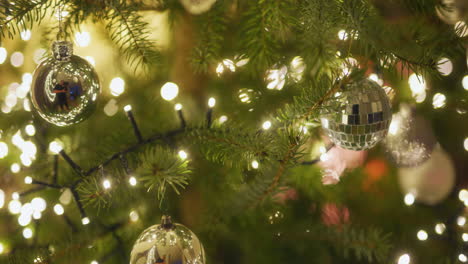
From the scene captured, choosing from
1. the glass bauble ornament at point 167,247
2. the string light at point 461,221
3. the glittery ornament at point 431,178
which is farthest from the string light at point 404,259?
the glass bauble ornament at point 167,247

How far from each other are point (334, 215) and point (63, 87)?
0.58 metres

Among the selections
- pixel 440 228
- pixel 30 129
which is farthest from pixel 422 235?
pixel 30 129

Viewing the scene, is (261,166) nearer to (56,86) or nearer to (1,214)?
(56,86)

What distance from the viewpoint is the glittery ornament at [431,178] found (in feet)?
3.12

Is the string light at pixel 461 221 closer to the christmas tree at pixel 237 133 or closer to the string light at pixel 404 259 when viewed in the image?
the christmas tree at pixel 237 133

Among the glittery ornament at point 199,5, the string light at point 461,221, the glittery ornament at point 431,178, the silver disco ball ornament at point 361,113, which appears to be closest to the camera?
the silver disco ball ornament at point 361,113

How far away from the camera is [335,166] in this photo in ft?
2.79

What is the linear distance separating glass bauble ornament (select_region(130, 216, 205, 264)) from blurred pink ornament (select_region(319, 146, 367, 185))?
36cm

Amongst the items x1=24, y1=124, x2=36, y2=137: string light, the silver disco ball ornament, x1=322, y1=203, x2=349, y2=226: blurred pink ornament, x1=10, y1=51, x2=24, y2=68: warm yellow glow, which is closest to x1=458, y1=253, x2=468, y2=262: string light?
x1=322, y1=203, x2=349, y2=226: blurred pink ornament

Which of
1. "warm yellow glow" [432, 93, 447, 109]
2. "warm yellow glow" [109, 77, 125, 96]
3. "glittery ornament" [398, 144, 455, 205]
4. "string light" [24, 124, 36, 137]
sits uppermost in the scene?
"warm yellow glow" [109, 77, 125, 96]

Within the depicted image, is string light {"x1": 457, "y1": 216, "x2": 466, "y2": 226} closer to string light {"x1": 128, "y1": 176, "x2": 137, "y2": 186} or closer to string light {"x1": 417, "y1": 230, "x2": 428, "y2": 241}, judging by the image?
string light {"x1": 417, "y1": 230, "x2": 428, "y2": 241}

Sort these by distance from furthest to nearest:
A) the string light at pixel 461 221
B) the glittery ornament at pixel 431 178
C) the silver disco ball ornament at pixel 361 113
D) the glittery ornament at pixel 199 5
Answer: the glittery ornament at pixel 431 178, the string light at pixel 461 221, the glittery ornament at pixel 199 5, the silver disco ball ornament at pixel 361 113

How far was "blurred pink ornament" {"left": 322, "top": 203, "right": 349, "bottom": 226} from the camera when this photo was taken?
0.81m

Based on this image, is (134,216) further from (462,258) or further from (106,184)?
(462,258)
